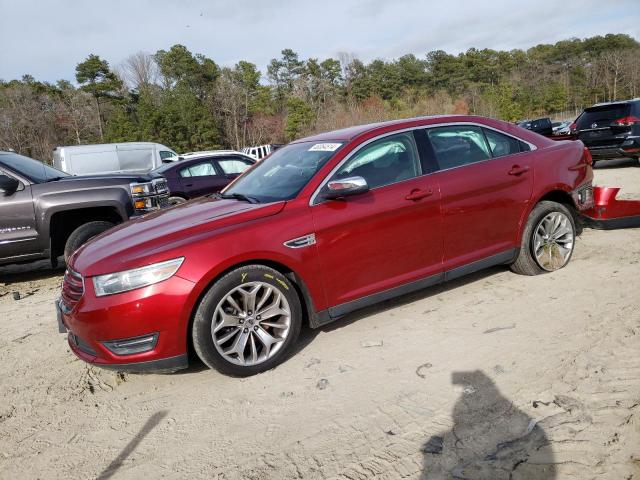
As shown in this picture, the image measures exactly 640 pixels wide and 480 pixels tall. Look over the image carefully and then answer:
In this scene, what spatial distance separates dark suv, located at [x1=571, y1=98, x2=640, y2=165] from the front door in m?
8.87

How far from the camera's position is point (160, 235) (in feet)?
10.8

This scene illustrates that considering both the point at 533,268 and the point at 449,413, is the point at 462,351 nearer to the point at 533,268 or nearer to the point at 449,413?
the point at 449,413

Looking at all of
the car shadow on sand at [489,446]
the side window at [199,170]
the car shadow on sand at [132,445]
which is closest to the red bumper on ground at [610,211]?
the car shadow on sand at [489,446]

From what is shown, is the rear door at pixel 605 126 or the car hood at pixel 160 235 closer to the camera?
the car hood at pixel 160 235

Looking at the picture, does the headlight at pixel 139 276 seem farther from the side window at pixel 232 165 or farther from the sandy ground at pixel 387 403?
the side window at pixel 232 165

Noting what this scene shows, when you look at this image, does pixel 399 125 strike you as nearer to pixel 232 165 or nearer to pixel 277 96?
pixel 232 165

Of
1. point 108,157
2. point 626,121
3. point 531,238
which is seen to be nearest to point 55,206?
point 531,238

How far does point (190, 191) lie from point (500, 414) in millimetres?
9943

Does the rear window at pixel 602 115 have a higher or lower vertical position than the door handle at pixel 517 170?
higher

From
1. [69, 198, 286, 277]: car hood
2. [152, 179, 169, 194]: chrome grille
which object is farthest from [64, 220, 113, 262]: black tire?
[69, 198, 286, 277]: car hood

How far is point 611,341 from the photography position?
3205 millimetres

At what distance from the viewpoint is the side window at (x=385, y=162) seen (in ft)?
12.3

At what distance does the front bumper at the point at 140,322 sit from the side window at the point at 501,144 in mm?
2931

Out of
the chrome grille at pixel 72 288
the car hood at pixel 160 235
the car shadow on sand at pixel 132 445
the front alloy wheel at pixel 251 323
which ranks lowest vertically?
the car shadow on sand at pixel 132 445
